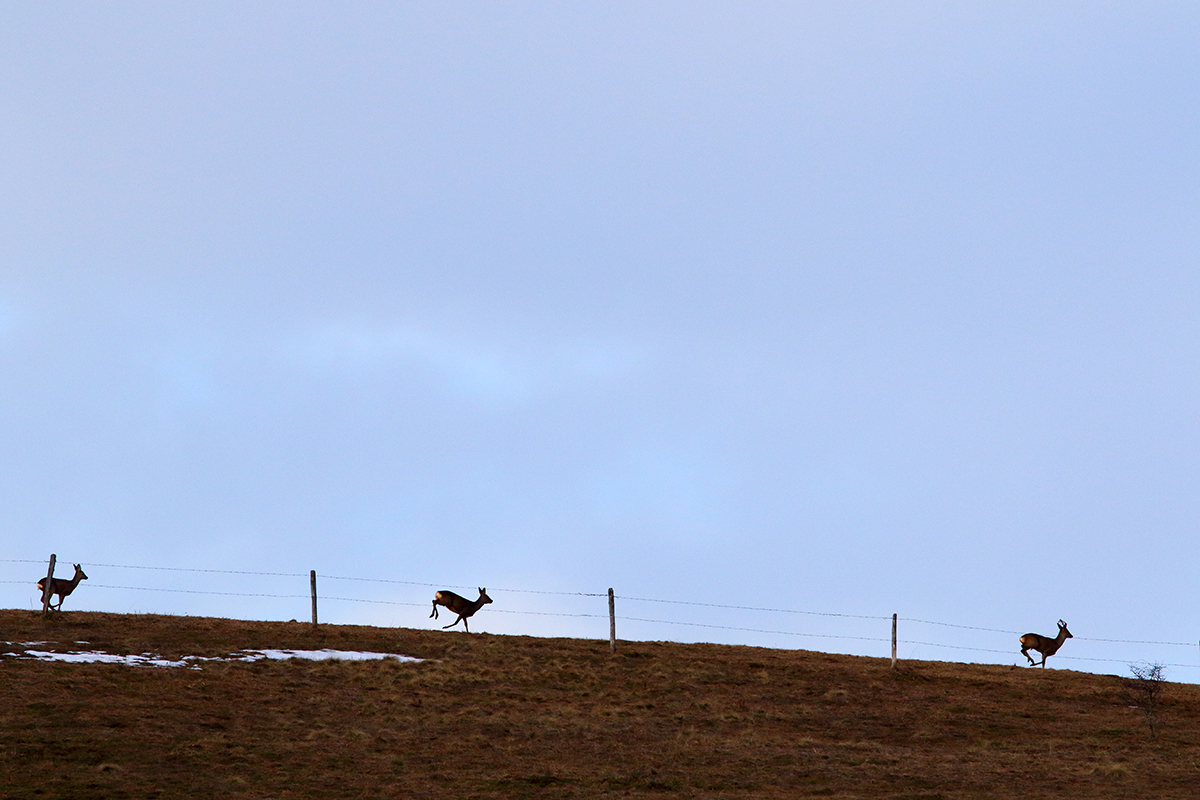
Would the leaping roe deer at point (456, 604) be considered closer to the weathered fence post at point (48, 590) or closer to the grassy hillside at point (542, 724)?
the grassy hillside at point (542, 724)

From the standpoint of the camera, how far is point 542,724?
24.0 metres

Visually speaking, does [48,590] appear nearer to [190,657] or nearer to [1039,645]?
[190,657]

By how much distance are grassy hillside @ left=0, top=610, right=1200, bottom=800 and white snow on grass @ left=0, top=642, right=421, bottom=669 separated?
57 centimetres

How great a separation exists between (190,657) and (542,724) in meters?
9.79

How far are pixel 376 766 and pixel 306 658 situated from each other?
33.8 feet

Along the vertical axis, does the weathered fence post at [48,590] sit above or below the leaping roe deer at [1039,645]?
above

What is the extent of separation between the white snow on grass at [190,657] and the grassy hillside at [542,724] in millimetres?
571

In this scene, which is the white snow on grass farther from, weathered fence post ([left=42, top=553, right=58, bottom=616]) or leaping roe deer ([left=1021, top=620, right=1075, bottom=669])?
leaping roe deer ([left=1021, top=620, right=1075, bottom=669])

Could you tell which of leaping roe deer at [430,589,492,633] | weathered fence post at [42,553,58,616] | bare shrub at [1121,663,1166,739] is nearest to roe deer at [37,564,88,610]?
weathered fence post at [42,553,58,616]

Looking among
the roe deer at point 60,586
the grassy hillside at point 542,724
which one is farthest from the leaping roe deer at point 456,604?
the roe deer at point 60,586

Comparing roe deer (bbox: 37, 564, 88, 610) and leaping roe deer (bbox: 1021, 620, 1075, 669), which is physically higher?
roe deer (bbox: 37, 564, 88, 610)

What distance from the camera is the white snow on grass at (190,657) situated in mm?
26359

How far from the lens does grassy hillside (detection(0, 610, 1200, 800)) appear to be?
18.8 m

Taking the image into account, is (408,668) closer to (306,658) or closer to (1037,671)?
(306,658)
